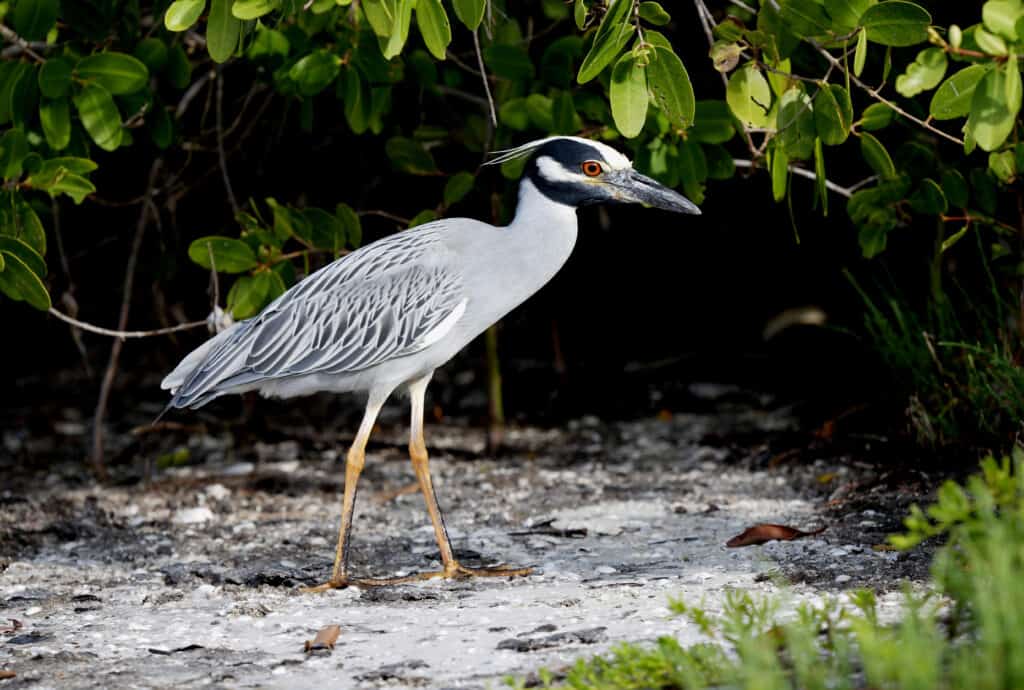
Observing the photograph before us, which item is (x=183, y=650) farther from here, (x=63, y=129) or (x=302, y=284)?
(x=63, y=129)

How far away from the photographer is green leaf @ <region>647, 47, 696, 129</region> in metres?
4.19

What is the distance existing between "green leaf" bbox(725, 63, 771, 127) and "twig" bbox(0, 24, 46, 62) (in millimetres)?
2680

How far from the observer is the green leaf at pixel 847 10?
4.19 meters

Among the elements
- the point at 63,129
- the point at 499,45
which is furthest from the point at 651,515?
the point at 63,129

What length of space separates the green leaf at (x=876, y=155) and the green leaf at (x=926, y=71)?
679 millimetres

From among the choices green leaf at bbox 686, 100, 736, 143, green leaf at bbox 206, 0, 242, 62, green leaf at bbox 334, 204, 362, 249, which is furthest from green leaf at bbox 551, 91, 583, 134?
green leaf at bbox 206, 0, 242, 62

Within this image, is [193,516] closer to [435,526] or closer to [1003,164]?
[435,526]

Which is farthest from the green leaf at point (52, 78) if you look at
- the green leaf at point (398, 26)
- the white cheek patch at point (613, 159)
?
the white cheek patch at point (613, 159)

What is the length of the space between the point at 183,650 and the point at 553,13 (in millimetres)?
3221

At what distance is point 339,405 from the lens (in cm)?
865

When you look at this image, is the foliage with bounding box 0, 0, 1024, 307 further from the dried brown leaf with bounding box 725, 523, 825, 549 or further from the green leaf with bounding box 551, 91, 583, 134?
the dried brown leaf with bounding box 725, 523, 825, 549

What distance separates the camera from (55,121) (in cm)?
527

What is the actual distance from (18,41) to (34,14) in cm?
43

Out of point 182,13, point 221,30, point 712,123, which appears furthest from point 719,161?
point 182,13
